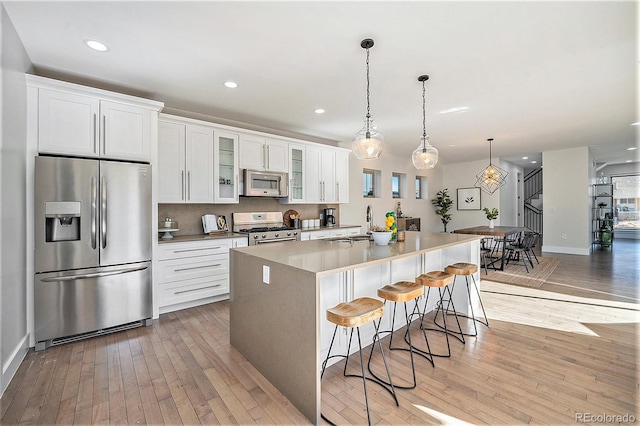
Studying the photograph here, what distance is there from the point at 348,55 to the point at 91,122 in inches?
103

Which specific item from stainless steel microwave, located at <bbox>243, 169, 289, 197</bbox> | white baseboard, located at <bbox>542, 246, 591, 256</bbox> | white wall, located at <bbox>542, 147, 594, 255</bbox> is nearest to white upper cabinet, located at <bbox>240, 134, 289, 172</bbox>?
stainless steel microwave, located at <bbox>243, 169, 289, 197</bbox>

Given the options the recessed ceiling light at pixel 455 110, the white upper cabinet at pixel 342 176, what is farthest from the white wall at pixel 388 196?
the recessed ceiling light at pixel 455 110

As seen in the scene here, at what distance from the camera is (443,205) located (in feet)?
30.6

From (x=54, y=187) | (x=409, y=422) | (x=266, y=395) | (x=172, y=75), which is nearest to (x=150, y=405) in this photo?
(x=266, y=395)

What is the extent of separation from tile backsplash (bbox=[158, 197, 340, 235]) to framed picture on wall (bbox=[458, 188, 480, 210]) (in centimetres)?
619

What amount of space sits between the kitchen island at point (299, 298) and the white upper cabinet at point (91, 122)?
182 centimetres

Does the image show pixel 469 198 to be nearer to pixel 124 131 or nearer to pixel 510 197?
pixel 510 197

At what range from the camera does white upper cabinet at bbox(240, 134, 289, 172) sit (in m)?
4.47

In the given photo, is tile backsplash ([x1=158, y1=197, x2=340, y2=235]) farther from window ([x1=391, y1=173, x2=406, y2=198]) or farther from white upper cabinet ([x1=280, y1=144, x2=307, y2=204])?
window ([x1=391, y1=173, x2=406, y2=198])

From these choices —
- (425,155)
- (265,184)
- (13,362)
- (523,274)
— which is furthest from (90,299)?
(523,274)

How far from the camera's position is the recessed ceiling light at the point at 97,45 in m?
2.49

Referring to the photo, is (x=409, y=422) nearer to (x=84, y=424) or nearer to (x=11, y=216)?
(x=84, y=424)

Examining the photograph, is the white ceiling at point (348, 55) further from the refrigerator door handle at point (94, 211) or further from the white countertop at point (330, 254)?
the white countertop at point (330, 254)

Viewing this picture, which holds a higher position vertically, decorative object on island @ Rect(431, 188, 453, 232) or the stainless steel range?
decorative object on island @ Rect(431, 188, 453, 232)
